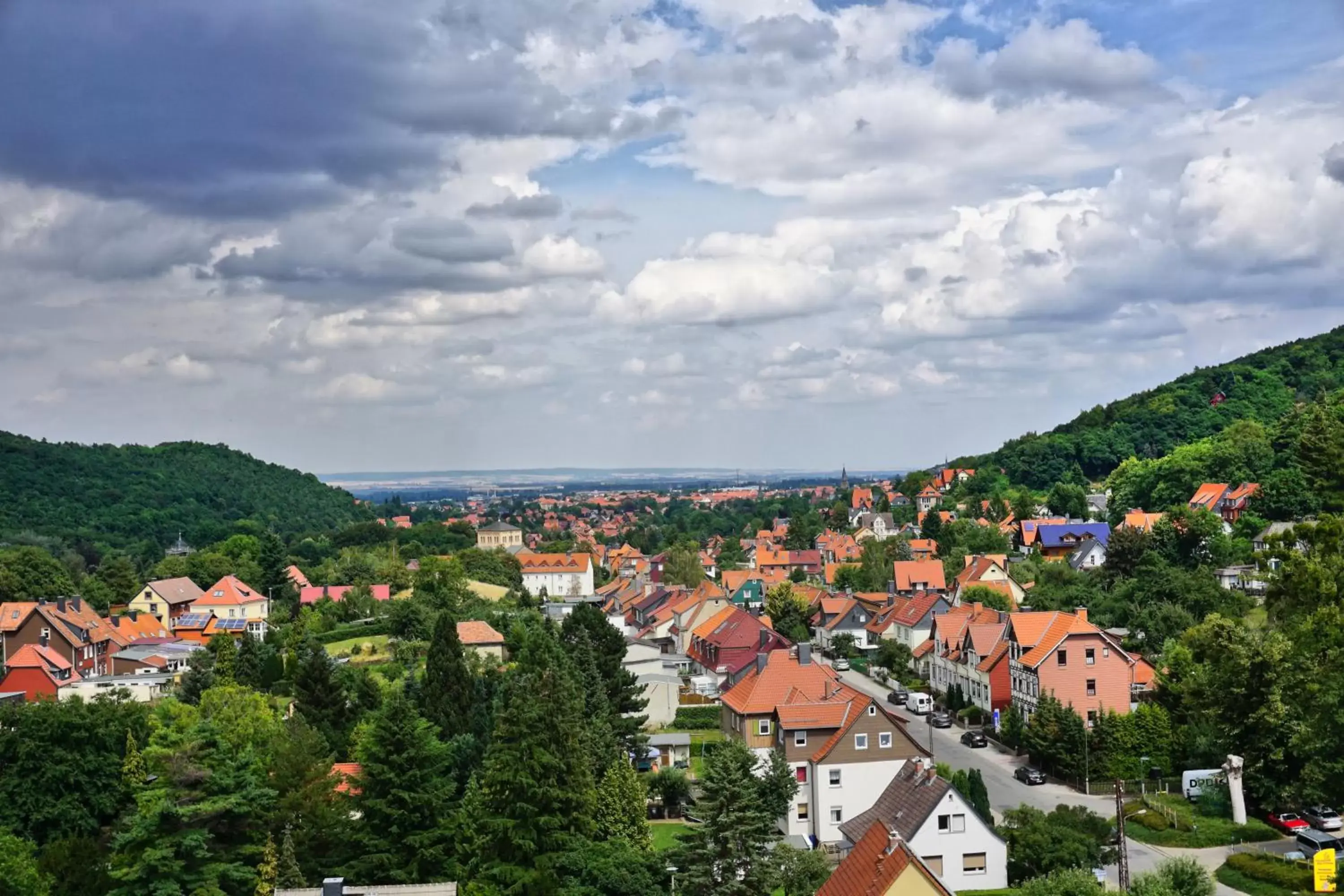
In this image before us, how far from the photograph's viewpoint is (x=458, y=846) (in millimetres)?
34781

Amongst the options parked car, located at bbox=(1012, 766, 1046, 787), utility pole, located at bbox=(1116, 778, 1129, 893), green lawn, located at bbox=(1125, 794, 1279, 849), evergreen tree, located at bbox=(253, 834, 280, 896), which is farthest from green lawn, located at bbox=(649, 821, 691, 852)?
green lawn, located at bbox=(1125, 794, 1279, 849)

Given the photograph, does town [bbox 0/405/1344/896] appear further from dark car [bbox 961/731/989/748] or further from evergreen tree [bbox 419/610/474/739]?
dark car [bbox 961/731/989/748]

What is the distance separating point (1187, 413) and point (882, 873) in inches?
5457

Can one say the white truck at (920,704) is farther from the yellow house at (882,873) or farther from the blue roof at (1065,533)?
the blue roof at (1065,533)

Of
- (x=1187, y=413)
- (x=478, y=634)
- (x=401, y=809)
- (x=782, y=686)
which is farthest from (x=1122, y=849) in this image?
(x=1187, y=413)

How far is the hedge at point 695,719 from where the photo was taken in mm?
56750

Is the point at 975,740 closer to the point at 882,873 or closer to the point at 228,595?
the point at 882,873

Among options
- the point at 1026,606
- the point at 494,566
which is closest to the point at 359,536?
the point at 494,566

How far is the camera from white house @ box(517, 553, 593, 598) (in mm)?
122688

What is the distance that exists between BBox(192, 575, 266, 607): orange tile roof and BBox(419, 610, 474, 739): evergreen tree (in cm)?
4788

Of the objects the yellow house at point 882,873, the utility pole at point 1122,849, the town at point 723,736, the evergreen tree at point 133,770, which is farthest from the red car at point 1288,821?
the evergreen tree at point 133,770

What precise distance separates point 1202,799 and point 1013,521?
76845mm

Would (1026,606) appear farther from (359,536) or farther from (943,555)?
(359,536)

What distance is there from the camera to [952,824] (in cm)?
3378
